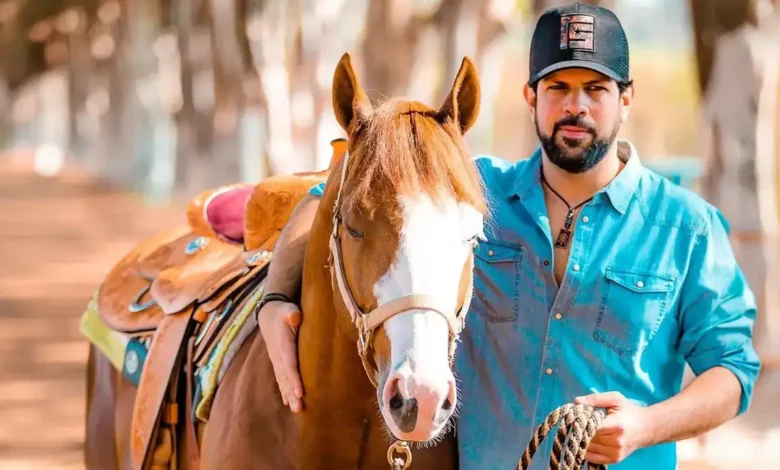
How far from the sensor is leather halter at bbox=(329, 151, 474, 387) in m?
2.45

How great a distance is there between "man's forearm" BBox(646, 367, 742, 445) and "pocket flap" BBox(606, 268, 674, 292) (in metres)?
0.24

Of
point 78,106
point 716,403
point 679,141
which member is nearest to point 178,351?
point 716,403

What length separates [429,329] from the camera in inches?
95.5

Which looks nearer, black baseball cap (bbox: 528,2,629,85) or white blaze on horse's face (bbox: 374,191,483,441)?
white blaze on horse's face (bbox: 374,191,483,441)

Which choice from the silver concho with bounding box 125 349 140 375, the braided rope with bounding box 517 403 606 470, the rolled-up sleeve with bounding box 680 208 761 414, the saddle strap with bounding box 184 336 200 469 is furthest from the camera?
the silver concho with bounding box 125 349 140 375

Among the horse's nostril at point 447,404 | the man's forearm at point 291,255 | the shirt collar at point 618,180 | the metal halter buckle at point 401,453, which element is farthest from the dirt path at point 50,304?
the horse's nostril at point 447,404

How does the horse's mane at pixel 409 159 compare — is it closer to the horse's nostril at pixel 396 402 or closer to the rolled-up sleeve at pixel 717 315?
the horse's nostril at pixel 396 402

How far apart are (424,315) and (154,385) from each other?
1739mm

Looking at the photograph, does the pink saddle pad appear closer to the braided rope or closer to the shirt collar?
the shirt collar

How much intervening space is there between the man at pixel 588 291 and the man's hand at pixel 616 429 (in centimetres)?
18

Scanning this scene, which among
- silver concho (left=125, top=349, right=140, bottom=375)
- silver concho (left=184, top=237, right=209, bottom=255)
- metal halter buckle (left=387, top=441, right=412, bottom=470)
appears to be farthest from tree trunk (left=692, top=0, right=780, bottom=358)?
metal halter buckle (left=387, top=441, right=412, bottom=470)

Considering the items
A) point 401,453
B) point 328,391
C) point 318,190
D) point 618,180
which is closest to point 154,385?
point 318,190

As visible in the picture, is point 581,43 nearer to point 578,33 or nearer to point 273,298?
point 578,33

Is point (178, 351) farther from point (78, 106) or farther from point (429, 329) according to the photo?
point (78, 106)
